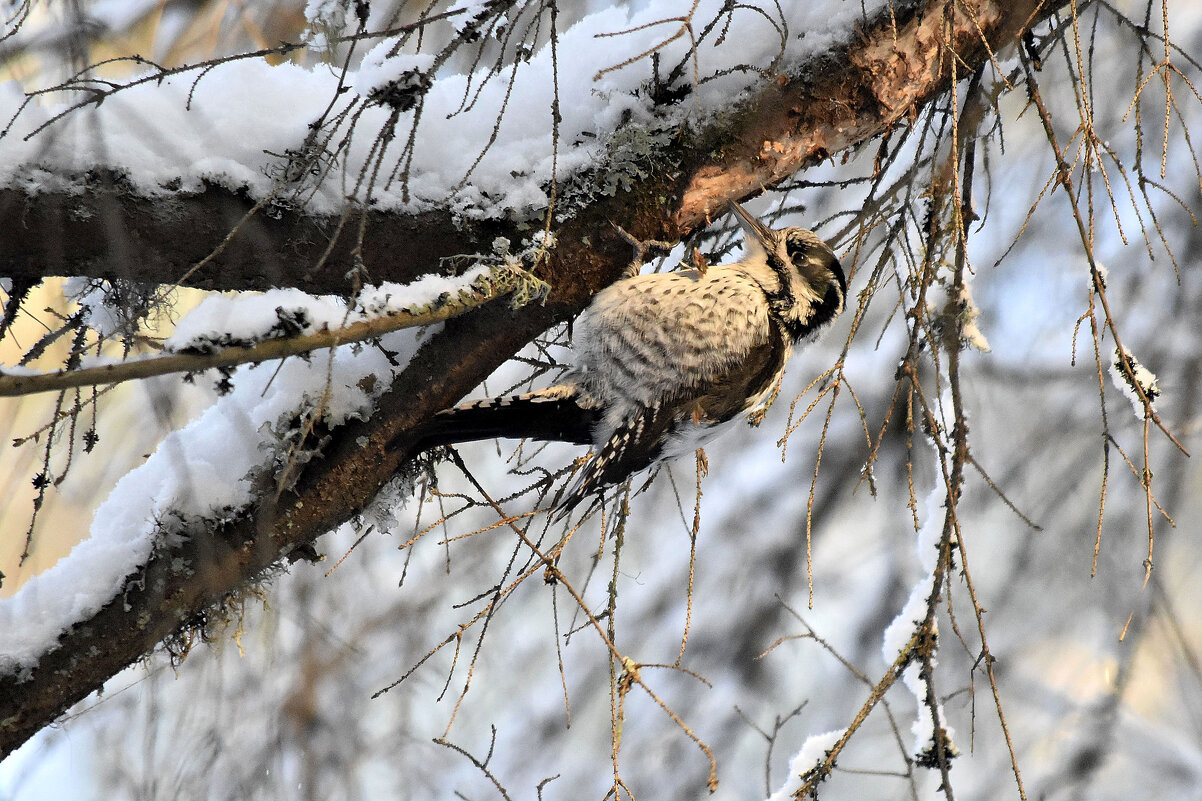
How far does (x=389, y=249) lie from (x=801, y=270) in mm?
1278

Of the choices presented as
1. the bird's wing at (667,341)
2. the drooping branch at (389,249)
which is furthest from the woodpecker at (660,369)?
the drooping branch at (389,249)

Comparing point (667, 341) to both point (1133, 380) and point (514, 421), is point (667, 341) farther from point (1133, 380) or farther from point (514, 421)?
point (1133, 380)

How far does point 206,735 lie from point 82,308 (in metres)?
1.93

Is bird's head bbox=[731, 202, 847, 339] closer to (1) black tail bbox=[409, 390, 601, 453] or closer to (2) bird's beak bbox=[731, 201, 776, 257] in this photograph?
(2) bird's beak bbox=[731, 201, 776, 257]

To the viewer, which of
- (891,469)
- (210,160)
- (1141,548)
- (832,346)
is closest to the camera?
(210,160)

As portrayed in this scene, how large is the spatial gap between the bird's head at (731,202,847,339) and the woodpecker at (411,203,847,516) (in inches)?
1.9

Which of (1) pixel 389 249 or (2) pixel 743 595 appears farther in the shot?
(2) pixel 743 595

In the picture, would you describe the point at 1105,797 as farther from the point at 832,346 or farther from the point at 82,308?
the point at 82,308

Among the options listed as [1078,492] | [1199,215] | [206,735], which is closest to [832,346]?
[1078,492]

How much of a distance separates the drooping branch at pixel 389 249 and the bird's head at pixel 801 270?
1.53 feet

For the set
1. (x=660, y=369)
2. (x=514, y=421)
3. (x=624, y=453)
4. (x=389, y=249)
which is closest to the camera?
(x=389, y=249)

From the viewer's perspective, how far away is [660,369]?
2.19 m

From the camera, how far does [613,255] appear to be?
189 cm

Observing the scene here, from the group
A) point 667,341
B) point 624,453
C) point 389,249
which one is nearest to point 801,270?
point 667,341
